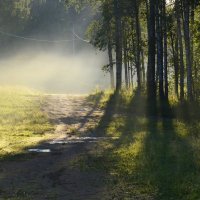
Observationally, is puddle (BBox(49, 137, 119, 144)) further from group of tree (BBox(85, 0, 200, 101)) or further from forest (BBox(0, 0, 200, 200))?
group of tree (BBox(85, 0, 200, 101))

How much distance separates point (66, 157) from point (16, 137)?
4752 millimetres

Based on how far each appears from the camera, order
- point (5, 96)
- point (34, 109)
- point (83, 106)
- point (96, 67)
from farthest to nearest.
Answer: point (96, 67) < point (5, 96) < point (83, 106) < point (34, 109)

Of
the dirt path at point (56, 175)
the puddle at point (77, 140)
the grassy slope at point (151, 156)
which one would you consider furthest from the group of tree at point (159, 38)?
the dirt path at point (56, 175)

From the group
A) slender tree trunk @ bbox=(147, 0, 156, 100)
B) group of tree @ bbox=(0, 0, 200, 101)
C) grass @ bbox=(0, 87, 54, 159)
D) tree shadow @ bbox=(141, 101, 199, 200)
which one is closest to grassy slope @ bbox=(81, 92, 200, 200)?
tree shadow @ bbox=(141, 101, 199, 200)

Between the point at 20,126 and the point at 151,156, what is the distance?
30.2 feet

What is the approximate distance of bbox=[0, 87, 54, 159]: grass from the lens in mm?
16531

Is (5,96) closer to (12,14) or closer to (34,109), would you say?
(34,109)

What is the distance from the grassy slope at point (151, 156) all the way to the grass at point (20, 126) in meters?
2.52

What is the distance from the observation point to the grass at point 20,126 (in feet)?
54.2

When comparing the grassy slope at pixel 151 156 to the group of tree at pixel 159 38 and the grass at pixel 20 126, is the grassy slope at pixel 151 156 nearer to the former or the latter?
Answer: the grass at pixel 20 126

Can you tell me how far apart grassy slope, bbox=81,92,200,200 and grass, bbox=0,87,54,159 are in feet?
8.25

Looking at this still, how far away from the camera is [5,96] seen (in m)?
36.6

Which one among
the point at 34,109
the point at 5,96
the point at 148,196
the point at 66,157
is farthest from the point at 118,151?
the point at 5,96

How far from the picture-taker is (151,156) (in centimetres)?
1399
